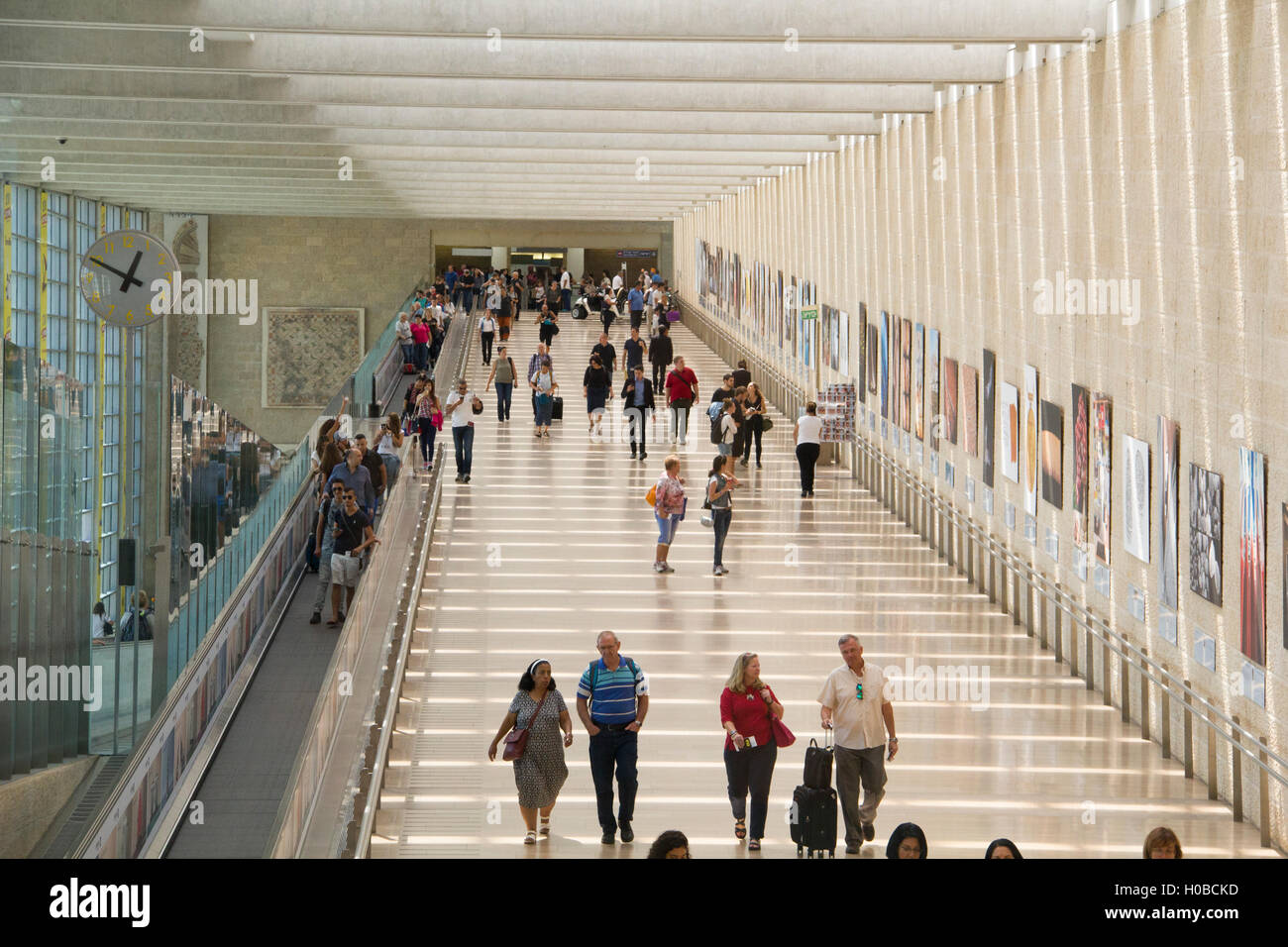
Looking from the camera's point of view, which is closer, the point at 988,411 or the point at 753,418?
the point at 988,411

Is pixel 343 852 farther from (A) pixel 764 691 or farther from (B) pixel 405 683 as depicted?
(B) pixel 405 683

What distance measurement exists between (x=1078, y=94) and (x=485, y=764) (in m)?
7.65

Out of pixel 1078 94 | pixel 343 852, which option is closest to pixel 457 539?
pixel 1078 94

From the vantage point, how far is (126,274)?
10773mm

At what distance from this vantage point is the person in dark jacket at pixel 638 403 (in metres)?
22.9

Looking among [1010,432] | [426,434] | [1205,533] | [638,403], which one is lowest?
[1205,533]

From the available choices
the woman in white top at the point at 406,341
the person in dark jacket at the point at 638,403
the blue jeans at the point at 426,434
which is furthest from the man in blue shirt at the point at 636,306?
the blue jeans at the point at 426,434

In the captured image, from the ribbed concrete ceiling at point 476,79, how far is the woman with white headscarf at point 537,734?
6.10 metres

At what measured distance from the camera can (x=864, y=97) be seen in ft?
60.0

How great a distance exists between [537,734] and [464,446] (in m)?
11.7

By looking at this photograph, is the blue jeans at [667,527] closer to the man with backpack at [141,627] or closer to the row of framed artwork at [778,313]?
the man with backpack at [141,627]

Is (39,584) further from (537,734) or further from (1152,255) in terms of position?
(1152,255)

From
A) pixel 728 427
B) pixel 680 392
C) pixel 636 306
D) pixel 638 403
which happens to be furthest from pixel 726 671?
pixel 636 306

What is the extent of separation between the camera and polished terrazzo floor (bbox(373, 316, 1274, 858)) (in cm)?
955
